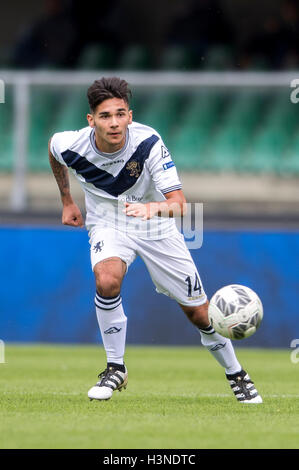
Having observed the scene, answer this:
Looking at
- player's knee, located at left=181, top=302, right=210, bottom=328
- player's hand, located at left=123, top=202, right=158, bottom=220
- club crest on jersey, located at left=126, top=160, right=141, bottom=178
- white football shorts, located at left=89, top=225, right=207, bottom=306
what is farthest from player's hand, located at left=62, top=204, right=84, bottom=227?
player's hand, located at left=123, top=202, right=158, bottom=220

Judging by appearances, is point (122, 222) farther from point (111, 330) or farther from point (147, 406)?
point (147, 406)

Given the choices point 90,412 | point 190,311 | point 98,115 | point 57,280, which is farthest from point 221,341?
point 57,280

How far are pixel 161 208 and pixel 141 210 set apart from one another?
28cm

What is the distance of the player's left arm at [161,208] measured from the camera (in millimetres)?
6004

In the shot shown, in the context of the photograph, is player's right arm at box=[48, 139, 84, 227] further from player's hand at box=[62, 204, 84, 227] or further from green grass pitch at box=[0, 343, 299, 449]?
green grass pitch at box=[0, 343, 299, 449]

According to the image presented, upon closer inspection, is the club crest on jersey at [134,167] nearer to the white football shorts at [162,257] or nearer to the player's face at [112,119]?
the player's face at [112,119]

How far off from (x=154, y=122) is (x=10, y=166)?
170 cm

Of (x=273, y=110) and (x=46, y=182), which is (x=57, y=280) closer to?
(x=46, y=182)

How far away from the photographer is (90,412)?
20.1 ft

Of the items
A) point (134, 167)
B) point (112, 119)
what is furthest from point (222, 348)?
point (112, 119)

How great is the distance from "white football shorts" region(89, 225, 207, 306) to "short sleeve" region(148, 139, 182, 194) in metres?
0.45

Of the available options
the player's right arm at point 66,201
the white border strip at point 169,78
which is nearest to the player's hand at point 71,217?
the player's right arm at point 66,201

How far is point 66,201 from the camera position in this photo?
24.2ft
